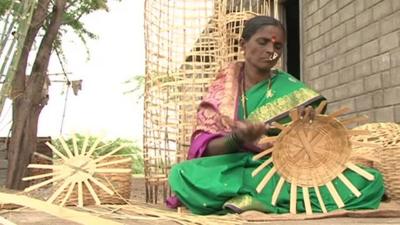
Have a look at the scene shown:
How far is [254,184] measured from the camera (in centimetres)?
253

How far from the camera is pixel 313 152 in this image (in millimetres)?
2490

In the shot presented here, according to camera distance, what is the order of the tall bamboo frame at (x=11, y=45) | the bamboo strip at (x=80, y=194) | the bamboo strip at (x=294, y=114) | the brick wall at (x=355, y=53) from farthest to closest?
the brick wall at (x=355, y=53), the bamboo strip at (x=80, y=194), the bamboo strip at (x=294, y=114), the tall bamboo frame at (x=11, y=45)

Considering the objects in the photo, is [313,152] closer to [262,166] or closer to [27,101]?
[262,166]

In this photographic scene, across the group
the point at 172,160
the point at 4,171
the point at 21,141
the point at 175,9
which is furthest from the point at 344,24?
the point at 4,171

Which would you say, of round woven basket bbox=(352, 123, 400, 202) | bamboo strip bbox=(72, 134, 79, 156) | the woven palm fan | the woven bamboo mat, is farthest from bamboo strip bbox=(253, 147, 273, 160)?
bamboo strip bbox=(72, 134, 79, 156)

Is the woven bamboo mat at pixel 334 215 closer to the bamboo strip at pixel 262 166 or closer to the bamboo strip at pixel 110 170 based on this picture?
the bamboo strip at pixel 262 166

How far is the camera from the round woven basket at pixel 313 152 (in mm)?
2455

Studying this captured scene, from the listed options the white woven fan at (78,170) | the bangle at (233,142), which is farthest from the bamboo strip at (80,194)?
the bangle at (233,142)

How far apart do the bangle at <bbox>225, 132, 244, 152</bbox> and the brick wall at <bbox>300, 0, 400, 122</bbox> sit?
1652mm

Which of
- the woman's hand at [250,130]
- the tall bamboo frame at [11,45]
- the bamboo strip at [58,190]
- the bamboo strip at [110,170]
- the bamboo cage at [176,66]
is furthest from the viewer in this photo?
the bamboo cage at [176,66]

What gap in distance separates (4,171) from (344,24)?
3.83 metres

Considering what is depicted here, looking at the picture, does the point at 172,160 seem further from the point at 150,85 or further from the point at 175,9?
the point at 175,9

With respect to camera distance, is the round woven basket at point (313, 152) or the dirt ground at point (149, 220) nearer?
the dirt ground at point (149, 220)

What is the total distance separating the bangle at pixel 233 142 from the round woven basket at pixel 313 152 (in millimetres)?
136
